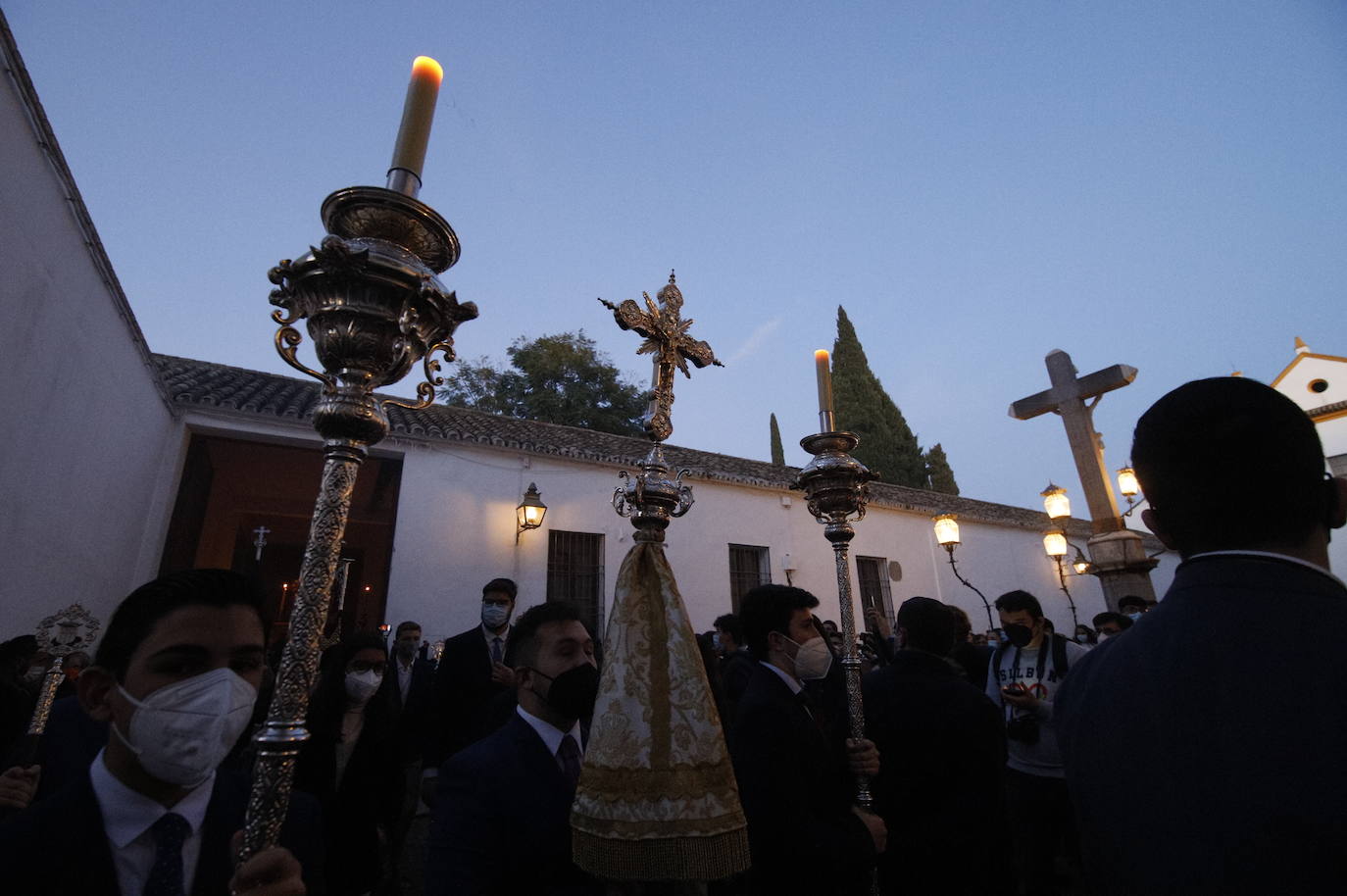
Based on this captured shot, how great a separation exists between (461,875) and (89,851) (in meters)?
0.92

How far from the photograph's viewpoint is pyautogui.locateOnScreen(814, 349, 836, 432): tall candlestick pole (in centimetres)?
347

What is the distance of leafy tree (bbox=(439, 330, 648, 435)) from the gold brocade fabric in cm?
1820

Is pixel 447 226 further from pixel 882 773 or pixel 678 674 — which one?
pixel 882 773

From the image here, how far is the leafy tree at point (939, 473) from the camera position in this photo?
23641 millimetres

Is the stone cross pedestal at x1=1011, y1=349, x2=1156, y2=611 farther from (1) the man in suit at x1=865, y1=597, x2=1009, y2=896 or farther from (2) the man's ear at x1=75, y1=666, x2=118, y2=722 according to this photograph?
(2) the man's ear at x1=75, y1=666, x2=118, y2=722

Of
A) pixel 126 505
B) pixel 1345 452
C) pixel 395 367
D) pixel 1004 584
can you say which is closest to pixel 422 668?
pixel 395 367

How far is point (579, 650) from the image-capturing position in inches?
99.0

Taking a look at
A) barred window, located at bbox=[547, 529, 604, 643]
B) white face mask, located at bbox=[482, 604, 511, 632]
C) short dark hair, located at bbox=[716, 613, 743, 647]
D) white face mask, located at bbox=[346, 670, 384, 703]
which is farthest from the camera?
barred window, located at bbox=[547, 529, 604, 643]

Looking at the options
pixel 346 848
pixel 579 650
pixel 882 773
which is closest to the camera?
pixel 579 650

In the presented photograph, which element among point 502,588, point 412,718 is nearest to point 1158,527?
point 412,718

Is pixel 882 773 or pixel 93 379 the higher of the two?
pixel 93 379

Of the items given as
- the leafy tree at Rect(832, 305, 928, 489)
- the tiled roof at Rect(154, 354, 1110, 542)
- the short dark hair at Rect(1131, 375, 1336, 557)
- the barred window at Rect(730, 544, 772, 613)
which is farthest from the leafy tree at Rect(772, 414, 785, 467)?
the short dark hair at Rect(1131, 375, 1336, 557)

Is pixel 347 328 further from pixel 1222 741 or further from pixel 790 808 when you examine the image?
pixel 790 808

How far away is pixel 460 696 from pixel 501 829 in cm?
289
